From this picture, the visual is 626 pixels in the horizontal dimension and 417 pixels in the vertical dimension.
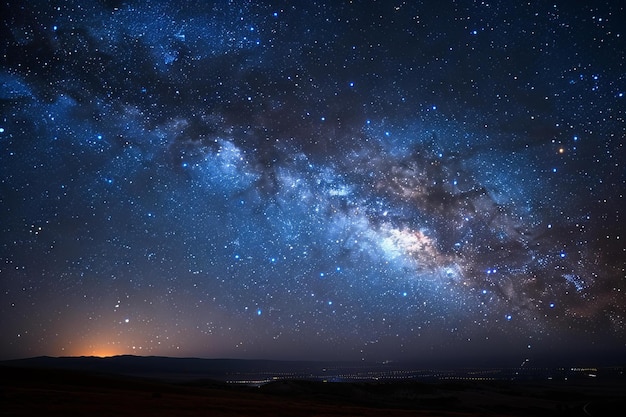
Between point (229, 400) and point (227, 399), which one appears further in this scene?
point (227, 399)

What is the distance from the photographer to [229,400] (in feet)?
67.3

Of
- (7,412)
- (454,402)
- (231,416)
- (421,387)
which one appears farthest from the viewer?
(421,387)

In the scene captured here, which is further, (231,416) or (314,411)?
(314,411)

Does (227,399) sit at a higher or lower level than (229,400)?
lower

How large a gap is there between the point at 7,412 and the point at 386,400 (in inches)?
1409

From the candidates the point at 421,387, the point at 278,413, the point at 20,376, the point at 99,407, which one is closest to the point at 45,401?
the point at 99,407

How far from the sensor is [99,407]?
45.0 ft

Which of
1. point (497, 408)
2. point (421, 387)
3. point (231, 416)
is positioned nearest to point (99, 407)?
point (231, 416)

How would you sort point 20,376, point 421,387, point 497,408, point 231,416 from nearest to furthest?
point 231,416
point 20,376
point 497,408
point 421,387

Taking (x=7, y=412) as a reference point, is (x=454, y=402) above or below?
below

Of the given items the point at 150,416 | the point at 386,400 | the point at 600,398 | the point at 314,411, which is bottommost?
the point at 600,398

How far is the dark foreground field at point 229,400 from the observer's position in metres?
14.0

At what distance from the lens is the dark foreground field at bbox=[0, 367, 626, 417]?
1401 centimetres

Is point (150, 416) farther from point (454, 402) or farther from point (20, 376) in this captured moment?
point (454, 402)
